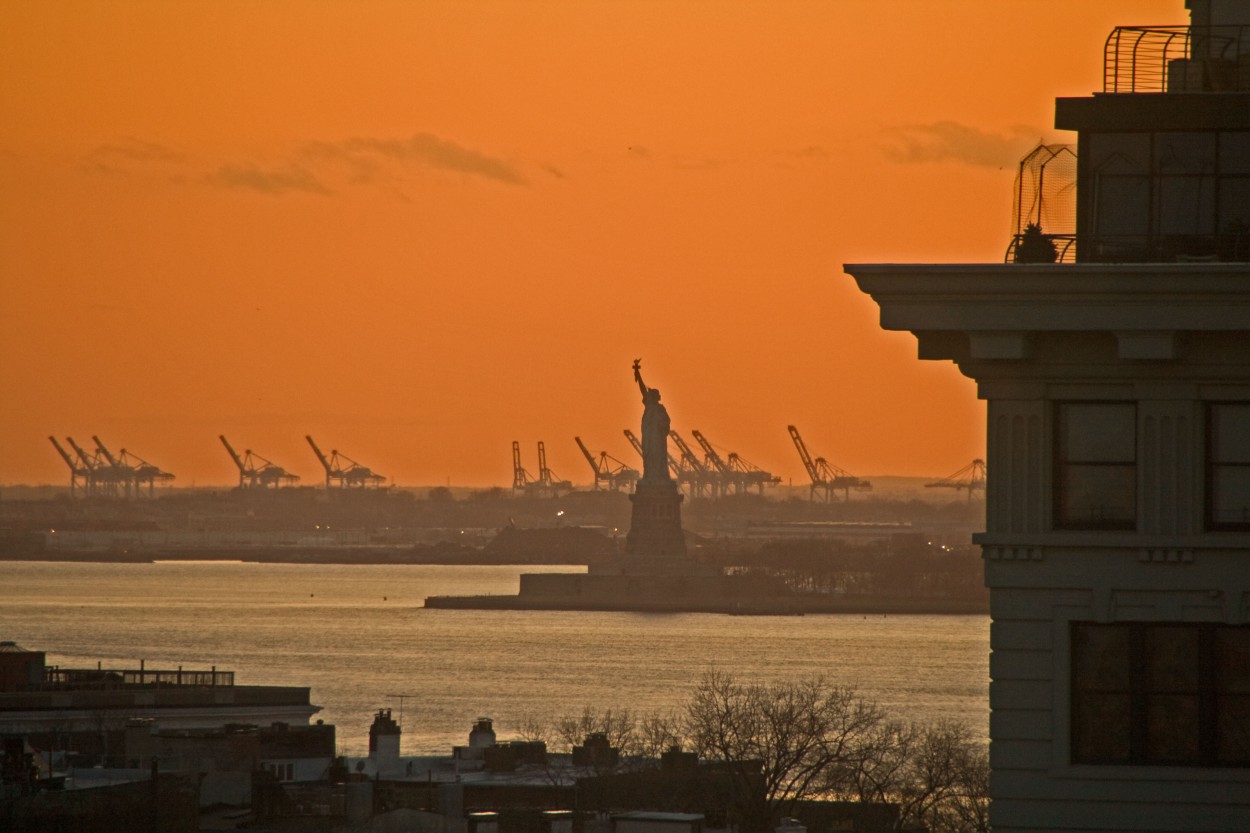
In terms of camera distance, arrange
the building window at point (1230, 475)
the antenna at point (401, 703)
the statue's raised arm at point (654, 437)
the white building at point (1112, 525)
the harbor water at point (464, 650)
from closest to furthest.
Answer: the white building at point (1112, 525) < the building window at point (1230, 475) < the antenna at point (401, 703) < the harbor water at point (464, 650) < the statue's raised arm at point (654, 437)

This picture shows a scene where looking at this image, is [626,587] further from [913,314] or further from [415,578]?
[913,314]

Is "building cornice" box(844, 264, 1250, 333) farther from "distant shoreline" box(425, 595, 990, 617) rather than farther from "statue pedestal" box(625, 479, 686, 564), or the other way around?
"distant shoreline" box(425, 595, 990, 617)

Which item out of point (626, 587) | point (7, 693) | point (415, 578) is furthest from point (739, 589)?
point (7, 693)

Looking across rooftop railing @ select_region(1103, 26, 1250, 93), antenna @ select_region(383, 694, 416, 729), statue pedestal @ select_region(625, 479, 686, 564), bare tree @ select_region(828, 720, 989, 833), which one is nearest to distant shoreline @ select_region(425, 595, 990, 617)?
statue pedestal @ select_region(625, 479, 686, 564)

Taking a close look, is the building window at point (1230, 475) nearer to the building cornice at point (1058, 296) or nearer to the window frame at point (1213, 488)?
the window frame at point (1213, 488)

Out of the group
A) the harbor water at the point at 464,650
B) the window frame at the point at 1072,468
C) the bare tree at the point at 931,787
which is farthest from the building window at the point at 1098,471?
the harbor water at the point at 464,650

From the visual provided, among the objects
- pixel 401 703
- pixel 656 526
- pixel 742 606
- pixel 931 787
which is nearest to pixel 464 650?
pixel 401 703
